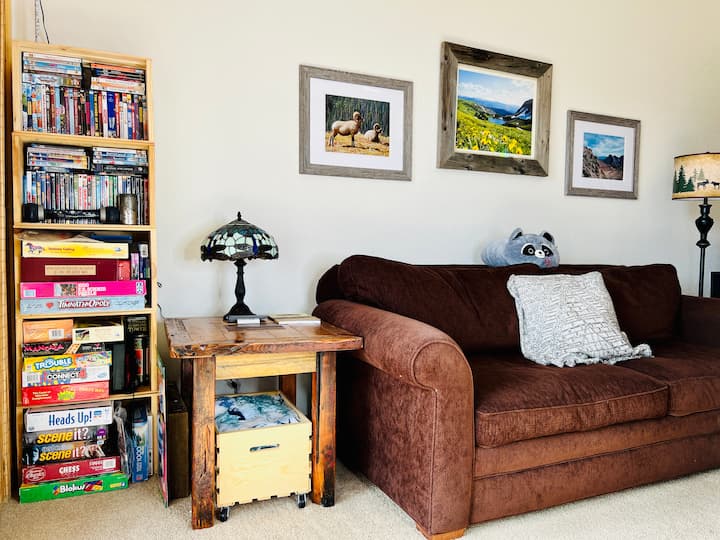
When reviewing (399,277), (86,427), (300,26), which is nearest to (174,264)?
(86,427)

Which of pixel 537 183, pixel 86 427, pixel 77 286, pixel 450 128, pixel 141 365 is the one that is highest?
pixel 450 128

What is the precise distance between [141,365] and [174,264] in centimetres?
46

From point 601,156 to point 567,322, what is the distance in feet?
4.86

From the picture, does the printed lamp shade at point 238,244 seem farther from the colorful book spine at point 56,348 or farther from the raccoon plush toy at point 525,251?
the raccoon plush toy at point 525,251

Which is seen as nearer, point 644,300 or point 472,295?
point 472,295

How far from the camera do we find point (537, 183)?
3.25m

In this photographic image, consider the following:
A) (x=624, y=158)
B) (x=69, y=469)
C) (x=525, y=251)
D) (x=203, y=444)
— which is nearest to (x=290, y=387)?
(x=203, y=444)

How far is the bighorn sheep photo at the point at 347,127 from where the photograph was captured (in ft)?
8.89

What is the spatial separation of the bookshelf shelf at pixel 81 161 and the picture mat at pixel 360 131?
0.77 m

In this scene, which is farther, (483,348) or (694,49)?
(694,49)

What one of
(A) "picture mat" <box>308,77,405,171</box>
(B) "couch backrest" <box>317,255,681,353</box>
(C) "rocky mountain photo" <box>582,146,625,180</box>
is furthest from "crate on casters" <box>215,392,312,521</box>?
(C) "rocky mountain photo" <box>582,146,625,180</box>

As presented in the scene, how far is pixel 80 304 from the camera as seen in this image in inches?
81.5

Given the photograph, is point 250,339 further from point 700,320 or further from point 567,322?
point 700,320

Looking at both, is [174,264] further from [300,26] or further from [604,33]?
[604,33]
